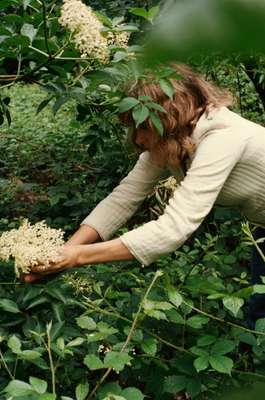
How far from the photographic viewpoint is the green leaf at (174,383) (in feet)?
5.21

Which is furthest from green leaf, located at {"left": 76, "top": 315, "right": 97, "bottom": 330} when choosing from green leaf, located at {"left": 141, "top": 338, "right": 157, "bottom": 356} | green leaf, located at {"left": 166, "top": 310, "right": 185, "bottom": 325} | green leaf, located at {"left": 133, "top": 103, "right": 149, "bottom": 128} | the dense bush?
green leaf, located at {"left": 133, "top": 103, "right": 149, "bottom": 128}

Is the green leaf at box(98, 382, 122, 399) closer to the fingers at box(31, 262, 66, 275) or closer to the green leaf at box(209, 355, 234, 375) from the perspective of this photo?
the green leaf at box(209, 355, 234, 375)

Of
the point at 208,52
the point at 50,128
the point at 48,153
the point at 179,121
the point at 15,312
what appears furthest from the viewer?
the point at 50,128

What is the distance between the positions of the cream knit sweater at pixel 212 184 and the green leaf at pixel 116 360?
14.7 inches

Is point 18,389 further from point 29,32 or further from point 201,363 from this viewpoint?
point 29,32

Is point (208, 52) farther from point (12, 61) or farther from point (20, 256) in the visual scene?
point (12, 61)

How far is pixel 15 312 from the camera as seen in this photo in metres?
1.61

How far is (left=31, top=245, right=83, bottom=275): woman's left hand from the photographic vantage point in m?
1.66

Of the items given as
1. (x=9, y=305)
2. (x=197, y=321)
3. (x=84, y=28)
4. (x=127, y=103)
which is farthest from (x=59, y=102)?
(x=197, y=321)

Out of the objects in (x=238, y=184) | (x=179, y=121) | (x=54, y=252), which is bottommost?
(x=54, y=252)

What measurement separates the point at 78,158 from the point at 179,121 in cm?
238

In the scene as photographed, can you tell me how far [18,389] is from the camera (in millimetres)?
1219

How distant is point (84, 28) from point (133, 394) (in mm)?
918

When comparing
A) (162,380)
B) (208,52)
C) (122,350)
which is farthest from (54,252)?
(208,52)
